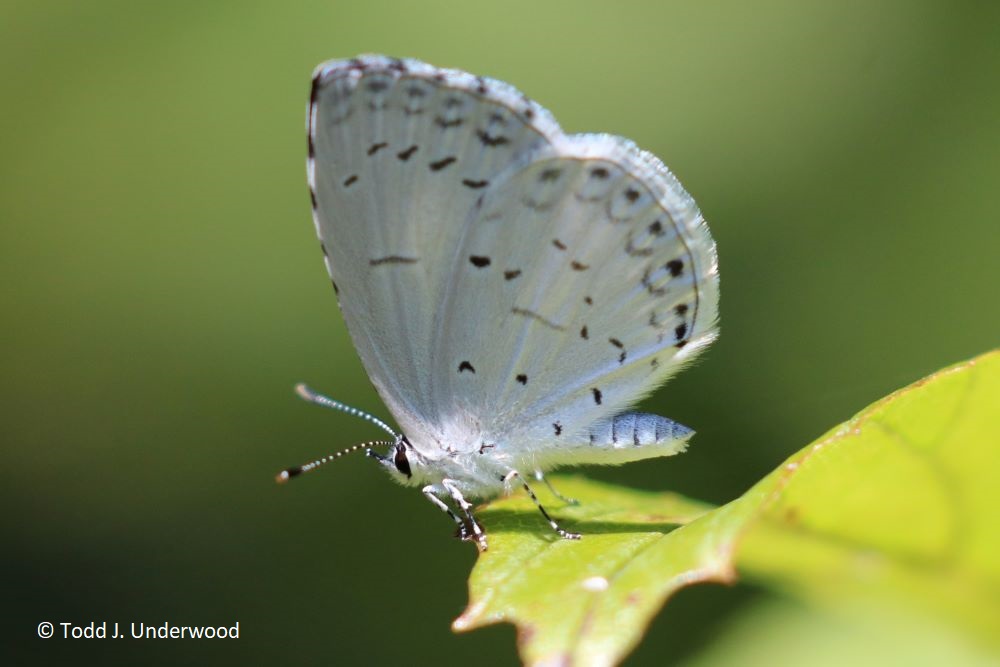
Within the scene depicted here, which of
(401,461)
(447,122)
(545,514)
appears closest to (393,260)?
(447,122)

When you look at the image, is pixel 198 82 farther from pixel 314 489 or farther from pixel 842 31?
pixel 842 31

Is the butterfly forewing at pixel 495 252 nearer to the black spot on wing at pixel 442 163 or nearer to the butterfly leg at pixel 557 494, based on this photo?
the black spot on wing at pixel 442 163

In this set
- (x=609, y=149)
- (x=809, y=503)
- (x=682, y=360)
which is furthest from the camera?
(x=682, y=360)

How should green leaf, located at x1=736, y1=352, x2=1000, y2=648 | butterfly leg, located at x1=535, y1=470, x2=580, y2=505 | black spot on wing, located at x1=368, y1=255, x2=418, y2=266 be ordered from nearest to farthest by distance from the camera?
green leaf, located at x1=736, y1=352, x2=1000, y2=648, black spot on wing, located at x1=368, y1=255, x2=418, y2=266, butterfly leg, located at x1=535, y1=470, x2=580, y2=505

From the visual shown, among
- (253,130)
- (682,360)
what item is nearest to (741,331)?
(682,360)

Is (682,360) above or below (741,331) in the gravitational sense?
below

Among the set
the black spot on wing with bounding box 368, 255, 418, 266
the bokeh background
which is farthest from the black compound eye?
the bokeh background

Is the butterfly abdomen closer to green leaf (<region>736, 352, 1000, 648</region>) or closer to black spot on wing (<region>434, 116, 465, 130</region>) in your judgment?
green leaf (<region>736, 352, 1000, 648</region>)

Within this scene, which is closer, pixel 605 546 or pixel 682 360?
pixel 605 546

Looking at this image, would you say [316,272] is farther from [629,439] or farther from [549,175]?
[629,439]
